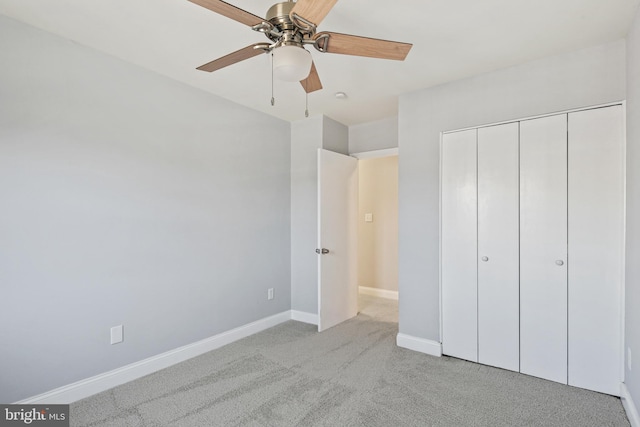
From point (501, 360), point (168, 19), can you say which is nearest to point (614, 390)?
point (501, 360)

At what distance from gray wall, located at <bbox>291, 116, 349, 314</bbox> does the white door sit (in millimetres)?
268

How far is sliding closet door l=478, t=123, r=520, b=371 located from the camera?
2543mm

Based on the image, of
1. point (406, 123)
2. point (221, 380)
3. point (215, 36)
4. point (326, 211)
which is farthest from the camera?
point (326, 211)

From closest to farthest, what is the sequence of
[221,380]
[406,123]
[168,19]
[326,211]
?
[168,19] < [221,380] < [406,123] < [326,211]

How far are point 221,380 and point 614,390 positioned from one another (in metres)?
2.77

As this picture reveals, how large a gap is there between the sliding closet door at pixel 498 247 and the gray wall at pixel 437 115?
240mm

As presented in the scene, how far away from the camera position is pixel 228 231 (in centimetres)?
327

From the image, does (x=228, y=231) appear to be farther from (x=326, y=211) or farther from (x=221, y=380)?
(x=221, y=380)

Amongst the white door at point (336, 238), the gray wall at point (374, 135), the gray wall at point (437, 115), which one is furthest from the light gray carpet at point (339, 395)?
the gray wall at point (374, 135)

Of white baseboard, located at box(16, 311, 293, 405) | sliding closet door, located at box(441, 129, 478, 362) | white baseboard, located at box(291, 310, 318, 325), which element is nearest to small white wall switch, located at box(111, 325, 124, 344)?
white baseboard, located at box(16, 311, 293, 405)

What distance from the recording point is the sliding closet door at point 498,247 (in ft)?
8.34

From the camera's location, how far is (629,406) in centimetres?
196

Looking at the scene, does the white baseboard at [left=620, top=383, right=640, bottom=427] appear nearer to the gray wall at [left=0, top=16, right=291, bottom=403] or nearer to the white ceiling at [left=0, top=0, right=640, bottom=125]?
the white ceiling at [left=0, top=0, right=640, bottom=125]

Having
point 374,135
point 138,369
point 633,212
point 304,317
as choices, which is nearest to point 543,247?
point 633,212
